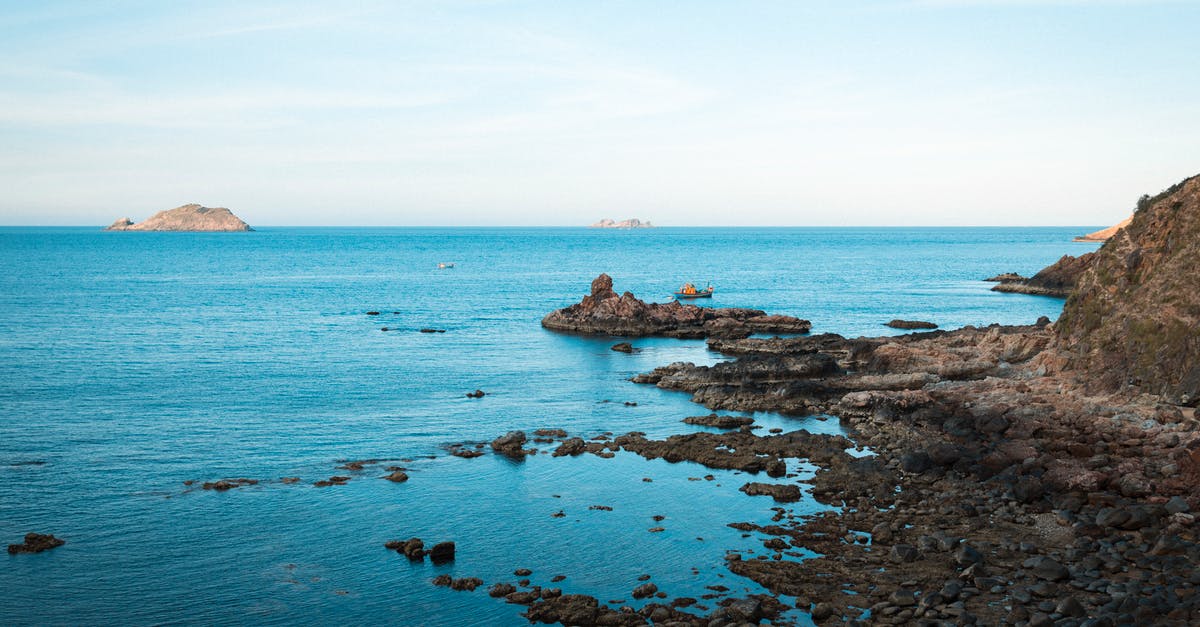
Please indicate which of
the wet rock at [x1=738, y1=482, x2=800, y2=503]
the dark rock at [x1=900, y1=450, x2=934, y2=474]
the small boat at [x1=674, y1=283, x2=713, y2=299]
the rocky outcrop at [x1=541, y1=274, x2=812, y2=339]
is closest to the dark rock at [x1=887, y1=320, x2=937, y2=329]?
the rocky outcrop at [x1=541, y1=274, x2=812, y2=339]

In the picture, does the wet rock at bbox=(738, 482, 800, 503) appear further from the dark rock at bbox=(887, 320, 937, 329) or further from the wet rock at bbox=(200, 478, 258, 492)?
the dark rock at bbox=(887, 320, 937, 329)

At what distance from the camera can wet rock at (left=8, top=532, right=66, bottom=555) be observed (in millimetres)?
27266

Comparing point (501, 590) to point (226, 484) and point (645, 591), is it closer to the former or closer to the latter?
point (645, 591)

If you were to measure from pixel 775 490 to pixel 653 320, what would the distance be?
50123 mm

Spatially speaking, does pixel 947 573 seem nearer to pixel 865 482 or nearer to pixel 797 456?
pixel 865 482

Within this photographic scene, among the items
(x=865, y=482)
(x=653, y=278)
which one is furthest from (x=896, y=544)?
(x=653, y=278)

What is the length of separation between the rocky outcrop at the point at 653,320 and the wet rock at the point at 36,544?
5576 cm

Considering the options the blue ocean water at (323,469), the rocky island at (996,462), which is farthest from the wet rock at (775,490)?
the blue ocean water at (323,469)

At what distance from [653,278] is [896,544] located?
129646mm

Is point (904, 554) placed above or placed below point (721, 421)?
above

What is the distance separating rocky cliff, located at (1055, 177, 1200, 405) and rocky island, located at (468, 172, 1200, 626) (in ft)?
0.30

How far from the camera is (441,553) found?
27172mm

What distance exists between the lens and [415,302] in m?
112

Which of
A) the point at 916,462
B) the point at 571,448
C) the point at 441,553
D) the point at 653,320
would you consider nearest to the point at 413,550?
the point at 441,553
